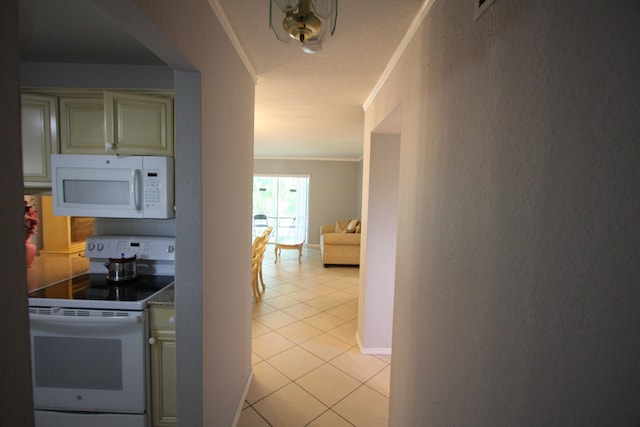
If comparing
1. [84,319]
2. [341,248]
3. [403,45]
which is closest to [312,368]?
[84,319]

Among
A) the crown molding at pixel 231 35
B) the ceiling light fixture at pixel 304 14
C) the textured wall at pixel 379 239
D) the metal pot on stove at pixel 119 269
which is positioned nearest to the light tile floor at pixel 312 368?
the textured wall at pixel 379 239

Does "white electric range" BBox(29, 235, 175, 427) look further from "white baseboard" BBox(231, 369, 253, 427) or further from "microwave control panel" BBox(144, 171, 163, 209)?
"microwave control panel" BBox(144, 171, 163, 209)

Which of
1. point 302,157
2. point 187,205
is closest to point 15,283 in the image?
point 187,205

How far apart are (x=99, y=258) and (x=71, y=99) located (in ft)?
3.75

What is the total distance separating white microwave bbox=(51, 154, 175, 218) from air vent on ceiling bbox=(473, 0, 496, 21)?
5.74ft

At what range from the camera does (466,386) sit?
2.82ft

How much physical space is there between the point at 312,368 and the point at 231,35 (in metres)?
2.63

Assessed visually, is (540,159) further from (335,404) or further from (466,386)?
(335,404)

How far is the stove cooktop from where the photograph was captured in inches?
58.4

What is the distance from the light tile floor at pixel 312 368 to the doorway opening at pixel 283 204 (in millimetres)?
3898

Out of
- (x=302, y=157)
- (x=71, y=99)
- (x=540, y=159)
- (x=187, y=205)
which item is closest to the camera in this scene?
(x=540, y=159)

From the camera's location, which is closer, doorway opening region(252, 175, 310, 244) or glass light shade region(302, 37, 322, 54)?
glass light shade region(302, 37, 322, 54)

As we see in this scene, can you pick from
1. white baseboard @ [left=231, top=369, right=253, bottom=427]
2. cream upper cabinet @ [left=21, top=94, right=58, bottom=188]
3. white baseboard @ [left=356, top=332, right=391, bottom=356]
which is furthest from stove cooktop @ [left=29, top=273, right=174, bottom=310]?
white baseboard @ [left=356, top=332, right=391, bottom=356]

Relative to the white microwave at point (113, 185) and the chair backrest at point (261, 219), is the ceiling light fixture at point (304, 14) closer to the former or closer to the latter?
the white microwave at point (113, 185)
